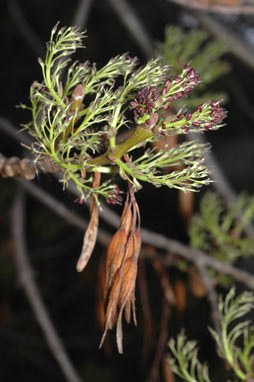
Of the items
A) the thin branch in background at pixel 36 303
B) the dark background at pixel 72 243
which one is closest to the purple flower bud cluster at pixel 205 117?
the thin branch in background at pixel 36 303

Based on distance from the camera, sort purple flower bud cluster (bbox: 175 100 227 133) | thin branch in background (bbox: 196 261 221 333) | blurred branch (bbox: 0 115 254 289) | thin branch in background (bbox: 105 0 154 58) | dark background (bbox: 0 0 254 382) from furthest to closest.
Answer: dark background (bbox: 0 0 254 382) → thin branch in background (bbox: 105 0 154 58) → blurred branch (bbox: 0 115 254 289) → thin branch in background (bbox: 196 261 221 333) → purple flower bud cluster (bbox: 175 100 227 133)

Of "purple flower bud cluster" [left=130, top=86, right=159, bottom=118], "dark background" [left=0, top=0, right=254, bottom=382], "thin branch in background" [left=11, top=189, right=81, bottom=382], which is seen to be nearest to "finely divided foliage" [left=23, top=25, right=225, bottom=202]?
"purple flower bud cluster" [left=130, top=86, right=159, bottom=118]

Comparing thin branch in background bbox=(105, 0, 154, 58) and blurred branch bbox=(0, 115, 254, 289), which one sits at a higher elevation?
thin branch in background bbox=(105, 0, 154, 58)

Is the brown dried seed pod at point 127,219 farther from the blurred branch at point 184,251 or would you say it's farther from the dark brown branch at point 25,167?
the blurred branch at point 184,251

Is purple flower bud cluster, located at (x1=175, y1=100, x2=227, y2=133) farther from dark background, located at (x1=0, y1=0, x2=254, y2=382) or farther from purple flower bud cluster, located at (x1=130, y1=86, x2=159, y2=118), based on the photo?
dark background, located at (x1=0, y1=0, x2=254, y2=382)

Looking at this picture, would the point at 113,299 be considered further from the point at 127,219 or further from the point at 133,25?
the point at 133,25

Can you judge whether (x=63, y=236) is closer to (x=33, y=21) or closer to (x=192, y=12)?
(x=33, y=21)

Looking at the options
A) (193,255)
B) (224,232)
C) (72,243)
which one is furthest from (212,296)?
(72,243)
